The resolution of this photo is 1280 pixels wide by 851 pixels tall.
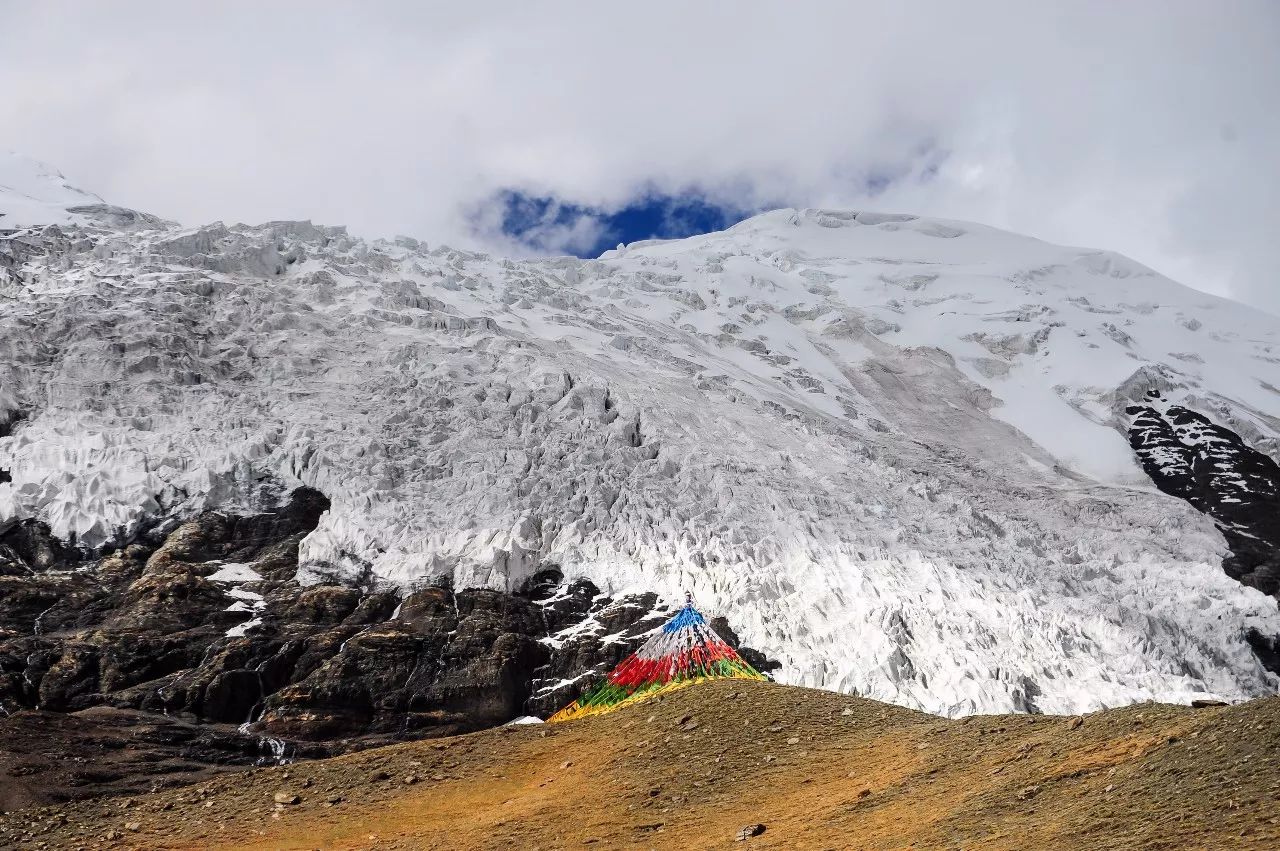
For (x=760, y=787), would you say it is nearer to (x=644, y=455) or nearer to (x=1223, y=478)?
(x=644, y=455)

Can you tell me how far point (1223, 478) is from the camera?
5841 centimetres

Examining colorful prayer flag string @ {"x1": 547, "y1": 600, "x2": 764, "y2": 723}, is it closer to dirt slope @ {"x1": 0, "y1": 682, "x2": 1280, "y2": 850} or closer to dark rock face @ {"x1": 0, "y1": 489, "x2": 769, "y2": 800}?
dark rock face @ {"x1": 0, "y1": 489, "x2": 769, "y2": 800}

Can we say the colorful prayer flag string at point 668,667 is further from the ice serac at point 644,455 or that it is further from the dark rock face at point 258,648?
the ice serac at point 644,455

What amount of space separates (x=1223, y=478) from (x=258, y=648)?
52422 millimetres

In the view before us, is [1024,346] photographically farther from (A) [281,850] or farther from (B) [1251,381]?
(A) [281,850]

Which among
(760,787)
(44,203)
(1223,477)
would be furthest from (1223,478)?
(44,203)

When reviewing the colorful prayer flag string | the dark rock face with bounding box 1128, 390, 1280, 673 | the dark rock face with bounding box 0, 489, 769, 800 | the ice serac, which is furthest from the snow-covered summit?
the dark rock face with bounding box 1128, 390, 1280, 673

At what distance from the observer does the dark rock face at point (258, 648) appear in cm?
3036

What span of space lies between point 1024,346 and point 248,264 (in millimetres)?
53215

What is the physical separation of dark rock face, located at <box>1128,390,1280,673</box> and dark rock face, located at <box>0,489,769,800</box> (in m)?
29.3

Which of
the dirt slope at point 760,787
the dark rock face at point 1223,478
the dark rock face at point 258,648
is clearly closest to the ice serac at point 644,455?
the dark rock face at point 1223,478

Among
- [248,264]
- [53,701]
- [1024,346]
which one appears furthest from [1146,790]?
[1024,346]

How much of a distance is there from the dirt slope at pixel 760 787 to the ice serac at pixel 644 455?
14.5 metres

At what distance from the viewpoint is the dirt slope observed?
43.9ft
